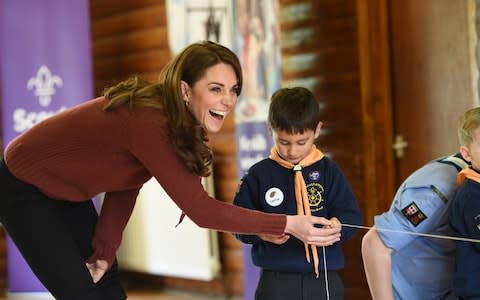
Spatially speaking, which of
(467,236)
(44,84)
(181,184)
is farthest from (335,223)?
(44,84)

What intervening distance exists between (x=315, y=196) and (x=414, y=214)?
1.07 ft

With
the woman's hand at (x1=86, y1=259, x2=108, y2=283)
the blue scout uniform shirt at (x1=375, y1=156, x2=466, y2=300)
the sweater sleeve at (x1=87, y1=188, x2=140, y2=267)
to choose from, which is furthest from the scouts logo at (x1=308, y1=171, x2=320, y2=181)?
the woman's hand at (x1=86, y1=259, x2=108, y2=283)

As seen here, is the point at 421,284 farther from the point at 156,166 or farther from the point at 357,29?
the point at 357,29

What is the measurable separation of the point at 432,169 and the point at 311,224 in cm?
44

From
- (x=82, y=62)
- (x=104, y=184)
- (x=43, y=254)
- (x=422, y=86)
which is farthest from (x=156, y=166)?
(x=82, y=62)

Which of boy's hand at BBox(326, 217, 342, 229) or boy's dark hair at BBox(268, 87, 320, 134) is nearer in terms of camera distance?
boy's hand at BBox(326, 217, 342, 229)

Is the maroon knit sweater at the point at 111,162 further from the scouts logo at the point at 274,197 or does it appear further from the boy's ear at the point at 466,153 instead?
the boy's ear at the point at 466,153

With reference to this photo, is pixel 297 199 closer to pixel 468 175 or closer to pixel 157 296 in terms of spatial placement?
pixel 468 175

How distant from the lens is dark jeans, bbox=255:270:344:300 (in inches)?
99.5

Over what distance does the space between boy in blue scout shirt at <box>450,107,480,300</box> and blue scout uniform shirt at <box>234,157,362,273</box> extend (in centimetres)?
38

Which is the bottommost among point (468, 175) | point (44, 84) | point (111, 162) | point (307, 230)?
point (307, 230)

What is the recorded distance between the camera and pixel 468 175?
2.25m

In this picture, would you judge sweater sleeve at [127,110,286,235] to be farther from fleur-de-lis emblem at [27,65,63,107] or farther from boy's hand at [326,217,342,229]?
fleur-de-lis emblem at [27,65,63,107]

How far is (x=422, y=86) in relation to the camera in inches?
158
